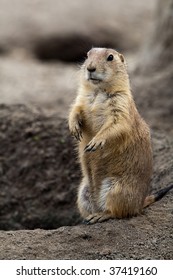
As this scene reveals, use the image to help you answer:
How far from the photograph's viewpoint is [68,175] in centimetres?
901

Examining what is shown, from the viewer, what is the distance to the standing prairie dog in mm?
6703

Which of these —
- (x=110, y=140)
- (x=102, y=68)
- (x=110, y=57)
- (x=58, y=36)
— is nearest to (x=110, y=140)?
(x=110, y=140)

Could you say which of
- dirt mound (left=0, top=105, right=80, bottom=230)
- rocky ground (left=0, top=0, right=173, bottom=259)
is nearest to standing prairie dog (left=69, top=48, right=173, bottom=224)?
rocky ground (left=0, top=0, right=173, bottom=259)

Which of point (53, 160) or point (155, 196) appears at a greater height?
point (53, 160)

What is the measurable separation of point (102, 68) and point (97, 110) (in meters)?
0.41

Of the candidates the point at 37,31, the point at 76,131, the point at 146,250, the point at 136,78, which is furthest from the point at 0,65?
the point at 146,250

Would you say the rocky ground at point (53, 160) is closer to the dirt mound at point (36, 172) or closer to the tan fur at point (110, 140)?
the dirt mound at point (36, 172)

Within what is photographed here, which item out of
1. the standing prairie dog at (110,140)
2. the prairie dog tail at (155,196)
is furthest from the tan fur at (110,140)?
the prairie dog tail at (155,196)

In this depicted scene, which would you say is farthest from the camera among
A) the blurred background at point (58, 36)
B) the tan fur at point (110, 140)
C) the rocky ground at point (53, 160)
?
the blurred background at point (58, 36)

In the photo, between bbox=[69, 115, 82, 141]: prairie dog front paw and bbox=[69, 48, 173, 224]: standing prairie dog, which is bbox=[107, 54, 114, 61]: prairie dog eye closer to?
bbox=[69, 48, 173, 224]: standing prairie dog

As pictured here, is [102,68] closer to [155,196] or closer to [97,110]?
[97,110]

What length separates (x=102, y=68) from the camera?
6867 millimetres

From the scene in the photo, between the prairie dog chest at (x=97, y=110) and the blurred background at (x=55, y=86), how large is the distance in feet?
2.48

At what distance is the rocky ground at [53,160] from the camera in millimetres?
6281
